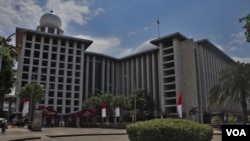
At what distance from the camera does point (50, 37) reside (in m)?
92.7

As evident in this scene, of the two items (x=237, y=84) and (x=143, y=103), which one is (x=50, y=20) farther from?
(x=237, y=84)

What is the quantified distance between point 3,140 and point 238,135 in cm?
1851

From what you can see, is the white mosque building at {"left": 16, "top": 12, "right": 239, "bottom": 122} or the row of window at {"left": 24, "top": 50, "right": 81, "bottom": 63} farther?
the row of window at {"left": 24, "top": 50, "right": 81, "bottom": 63}

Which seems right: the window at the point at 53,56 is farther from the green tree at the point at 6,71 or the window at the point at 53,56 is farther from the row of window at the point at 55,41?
the green tree at the point at 6,71

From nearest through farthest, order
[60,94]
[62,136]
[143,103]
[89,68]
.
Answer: [62,136], [143,103], [60,94], [89,68]

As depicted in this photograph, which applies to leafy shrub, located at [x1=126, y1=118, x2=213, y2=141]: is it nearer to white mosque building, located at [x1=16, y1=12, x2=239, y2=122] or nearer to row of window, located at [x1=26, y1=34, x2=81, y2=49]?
white mosque building, located at [x1=16, y1=12, x2=239, y2=122]

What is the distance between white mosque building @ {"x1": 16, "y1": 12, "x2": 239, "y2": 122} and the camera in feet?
286

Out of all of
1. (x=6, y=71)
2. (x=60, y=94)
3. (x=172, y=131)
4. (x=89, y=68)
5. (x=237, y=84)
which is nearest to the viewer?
(x=172, y=131)

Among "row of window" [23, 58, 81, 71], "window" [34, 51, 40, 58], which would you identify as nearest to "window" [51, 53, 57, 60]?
"row of window" [23, 58, 81, 71]

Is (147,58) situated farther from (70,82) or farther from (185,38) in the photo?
(70,82)

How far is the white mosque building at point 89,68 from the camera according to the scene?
286ft

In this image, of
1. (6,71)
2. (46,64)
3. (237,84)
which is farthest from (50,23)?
(6,71)

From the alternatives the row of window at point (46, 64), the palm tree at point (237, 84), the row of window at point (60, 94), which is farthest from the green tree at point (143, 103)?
the palm tree at point (237, 84)

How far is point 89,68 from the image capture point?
10425cm
